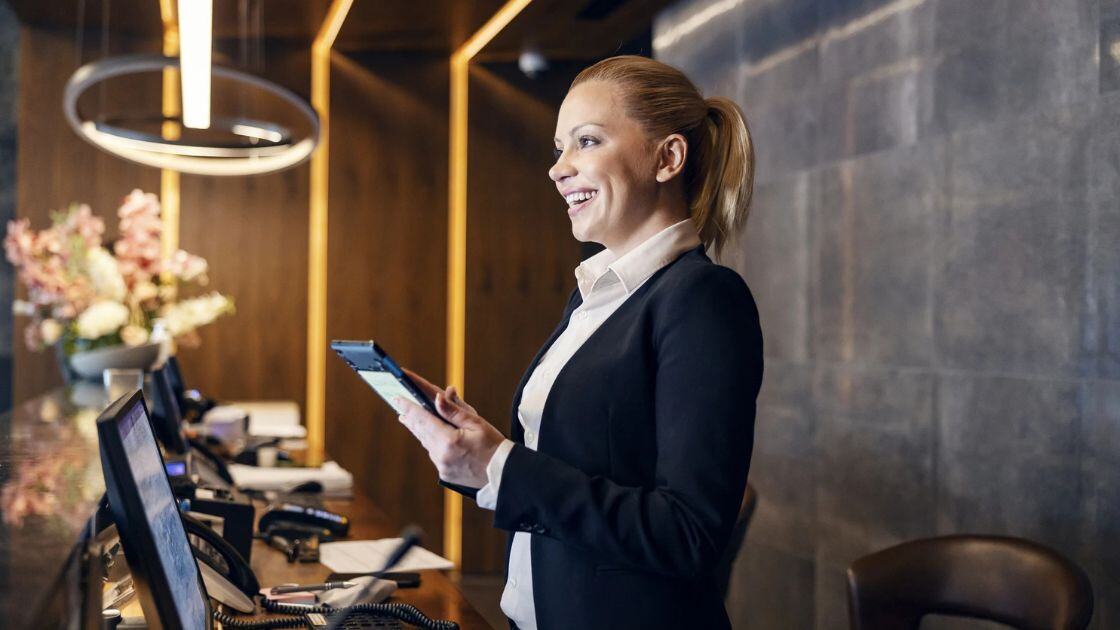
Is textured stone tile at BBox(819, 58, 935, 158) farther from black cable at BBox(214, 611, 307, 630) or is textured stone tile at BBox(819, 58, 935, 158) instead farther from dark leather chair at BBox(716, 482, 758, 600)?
black cable at BBox(214, 611, 307, 630)

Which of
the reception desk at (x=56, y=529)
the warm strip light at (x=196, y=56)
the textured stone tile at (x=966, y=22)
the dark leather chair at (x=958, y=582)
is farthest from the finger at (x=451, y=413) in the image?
the textured stone tile at (x=966, y=22)

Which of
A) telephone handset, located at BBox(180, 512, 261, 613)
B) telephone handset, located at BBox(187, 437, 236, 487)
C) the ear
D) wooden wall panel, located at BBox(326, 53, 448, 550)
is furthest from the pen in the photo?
wooden wall panel, located at BBox(326, 53, 448, 550)

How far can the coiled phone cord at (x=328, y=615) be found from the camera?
5.38 ft

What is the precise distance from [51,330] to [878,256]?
2.84 meters

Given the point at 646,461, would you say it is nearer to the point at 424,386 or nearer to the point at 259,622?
the point at 424,386

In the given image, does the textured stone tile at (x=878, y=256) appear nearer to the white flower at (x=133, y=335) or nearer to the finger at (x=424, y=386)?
the finger at (x=424, y=386)

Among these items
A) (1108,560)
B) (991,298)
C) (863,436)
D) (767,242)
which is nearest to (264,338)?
(767,242)

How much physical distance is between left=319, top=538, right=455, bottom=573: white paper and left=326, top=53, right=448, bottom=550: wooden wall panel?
3823mm

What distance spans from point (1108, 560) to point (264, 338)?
4.69 m

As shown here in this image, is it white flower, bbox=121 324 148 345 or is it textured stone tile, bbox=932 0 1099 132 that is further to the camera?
white flower, bbox=121 324 148 345

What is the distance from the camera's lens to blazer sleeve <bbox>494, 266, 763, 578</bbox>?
1.21 meters

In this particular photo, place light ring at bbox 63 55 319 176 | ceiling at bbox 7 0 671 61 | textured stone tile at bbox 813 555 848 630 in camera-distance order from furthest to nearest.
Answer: ceiling at bbox 7 0 671 61, textured stone tile at bbox 813 555 848 630, light ring at bbox 63 55 319 176

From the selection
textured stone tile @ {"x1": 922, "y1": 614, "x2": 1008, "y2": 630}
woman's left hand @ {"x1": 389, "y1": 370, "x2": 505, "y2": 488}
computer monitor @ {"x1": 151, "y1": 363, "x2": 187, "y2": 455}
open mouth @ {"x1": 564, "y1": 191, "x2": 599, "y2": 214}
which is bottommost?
textured stone tile @ {"x1": 922, "y1": 614, "x2": 1008, "y2": 630}

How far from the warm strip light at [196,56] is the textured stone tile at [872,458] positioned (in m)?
2.29
